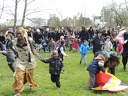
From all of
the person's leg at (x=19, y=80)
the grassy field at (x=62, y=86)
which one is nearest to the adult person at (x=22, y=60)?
the person's leg at (x=19, y=80)

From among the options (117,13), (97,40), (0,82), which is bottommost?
(0,82)

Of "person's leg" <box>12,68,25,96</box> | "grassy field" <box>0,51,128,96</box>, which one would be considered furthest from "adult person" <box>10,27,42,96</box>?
"grassy field" <box>0,51,128,96</box>

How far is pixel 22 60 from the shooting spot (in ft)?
22.6

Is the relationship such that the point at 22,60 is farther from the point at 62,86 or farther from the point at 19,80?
the point at 62,86

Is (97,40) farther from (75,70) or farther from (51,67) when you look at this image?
(51,67)

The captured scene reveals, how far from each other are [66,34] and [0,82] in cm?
1499

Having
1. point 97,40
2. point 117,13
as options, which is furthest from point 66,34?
point 117,13

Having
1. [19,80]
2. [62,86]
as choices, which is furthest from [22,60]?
[62,86]

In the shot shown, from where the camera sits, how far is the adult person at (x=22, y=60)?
22.0 feet

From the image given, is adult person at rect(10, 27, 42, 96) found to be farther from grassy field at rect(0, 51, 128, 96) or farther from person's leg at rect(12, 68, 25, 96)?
grassy field at rect(0, 51, 128, 96)

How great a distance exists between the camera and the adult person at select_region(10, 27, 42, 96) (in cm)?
672

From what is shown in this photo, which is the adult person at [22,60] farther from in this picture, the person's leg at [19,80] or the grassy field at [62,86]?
the grassy field at [62,86]

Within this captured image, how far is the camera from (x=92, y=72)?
Answer: 295 inches

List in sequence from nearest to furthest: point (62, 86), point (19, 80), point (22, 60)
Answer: point (19, 80), point (22, 60), point (62, 86)
